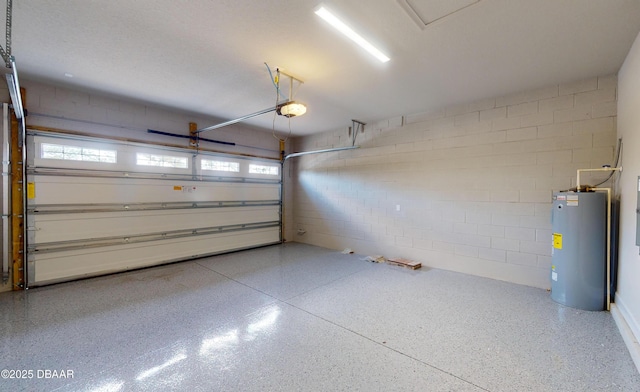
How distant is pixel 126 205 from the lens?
14.8ft

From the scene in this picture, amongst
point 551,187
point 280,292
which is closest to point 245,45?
point 280,292

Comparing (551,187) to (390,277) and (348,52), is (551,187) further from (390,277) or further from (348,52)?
(348,52)

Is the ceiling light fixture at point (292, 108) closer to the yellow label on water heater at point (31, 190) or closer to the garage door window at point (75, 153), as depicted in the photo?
the garage door window at point (75, 153)

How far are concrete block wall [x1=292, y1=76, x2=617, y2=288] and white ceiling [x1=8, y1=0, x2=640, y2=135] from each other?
43cm

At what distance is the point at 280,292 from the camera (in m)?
3.59

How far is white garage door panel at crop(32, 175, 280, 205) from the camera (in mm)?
3844

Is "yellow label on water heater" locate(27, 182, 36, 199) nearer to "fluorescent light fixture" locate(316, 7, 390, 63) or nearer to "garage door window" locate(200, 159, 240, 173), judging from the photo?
"garage door window" locate(200, 159, 240, 173)

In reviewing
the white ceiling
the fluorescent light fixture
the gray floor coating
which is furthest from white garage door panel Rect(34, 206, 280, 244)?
the fluorescent light fixture

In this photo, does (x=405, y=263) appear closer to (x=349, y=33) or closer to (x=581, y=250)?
(x=581, y=250)

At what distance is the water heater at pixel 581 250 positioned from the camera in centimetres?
294

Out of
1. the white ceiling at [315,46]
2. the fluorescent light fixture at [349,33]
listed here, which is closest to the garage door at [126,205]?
the white ceiling at [315,46]

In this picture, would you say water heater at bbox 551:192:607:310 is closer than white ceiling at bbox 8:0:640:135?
No

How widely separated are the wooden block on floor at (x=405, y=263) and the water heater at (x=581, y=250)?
191cm

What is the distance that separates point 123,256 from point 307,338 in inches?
149
